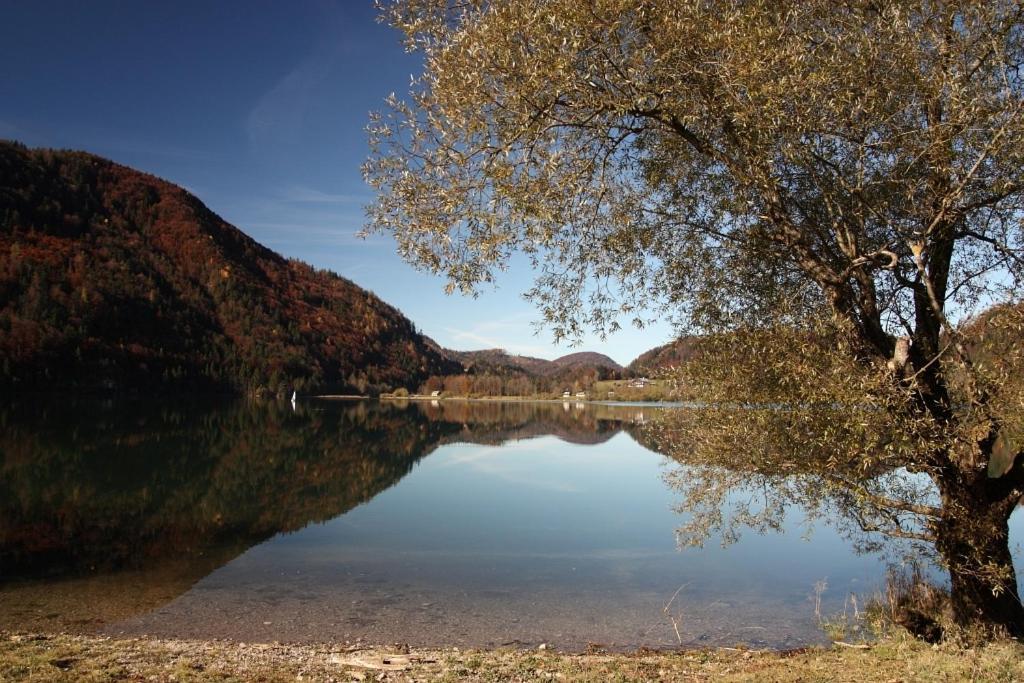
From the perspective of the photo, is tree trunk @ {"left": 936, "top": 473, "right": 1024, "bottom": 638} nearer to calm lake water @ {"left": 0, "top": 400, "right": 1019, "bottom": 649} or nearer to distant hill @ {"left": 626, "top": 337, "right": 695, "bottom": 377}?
calm lake water @ {"left": 0, "top": 400, "right": 1019, "bottom": 649}

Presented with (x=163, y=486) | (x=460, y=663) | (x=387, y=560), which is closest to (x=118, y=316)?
(x=163, y=486)

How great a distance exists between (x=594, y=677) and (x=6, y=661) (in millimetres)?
6683

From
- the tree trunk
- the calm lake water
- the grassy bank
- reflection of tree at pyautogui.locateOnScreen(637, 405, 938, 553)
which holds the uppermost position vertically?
reflection of tree at pyautogui.locateOnScreen(637, 405, 938, 553)

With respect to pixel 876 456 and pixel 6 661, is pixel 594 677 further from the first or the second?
pixel 6 661

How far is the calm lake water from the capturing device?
1122cm

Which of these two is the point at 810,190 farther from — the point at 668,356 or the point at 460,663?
the point at 460,663

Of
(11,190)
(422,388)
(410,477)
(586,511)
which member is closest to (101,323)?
(11,190)

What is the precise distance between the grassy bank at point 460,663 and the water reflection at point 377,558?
129 centimetres

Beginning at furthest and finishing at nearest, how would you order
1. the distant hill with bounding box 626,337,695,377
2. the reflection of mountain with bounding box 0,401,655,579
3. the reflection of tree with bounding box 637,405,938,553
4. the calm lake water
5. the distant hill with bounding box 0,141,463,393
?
the distant hill with bounding box 0,141,463,393 < the reflection of mountain with bounding box 0,401,655,579 < the calm lake water < the distant hill with bounding box 626,337,695,377 < the reflection of tree with bounding box 637,405,938,553

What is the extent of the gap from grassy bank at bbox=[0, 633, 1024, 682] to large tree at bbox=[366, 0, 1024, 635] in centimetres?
116

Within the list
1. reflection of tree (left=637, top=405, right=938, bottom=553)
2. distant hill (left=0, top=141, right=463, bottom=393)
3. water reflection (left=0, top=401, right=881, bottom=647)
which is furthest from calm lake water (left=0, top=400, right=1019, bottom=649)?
distant hill (left=0, top=141, right=463, bottom=393)

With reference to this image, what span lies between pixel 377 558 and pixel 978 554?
12.4 metres

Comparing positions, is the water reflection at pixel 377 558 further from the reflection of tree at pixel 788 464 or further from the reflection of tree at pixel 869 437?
the reflection of tree at pixel 869 437

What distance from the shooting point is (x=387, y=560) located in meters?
16.0
